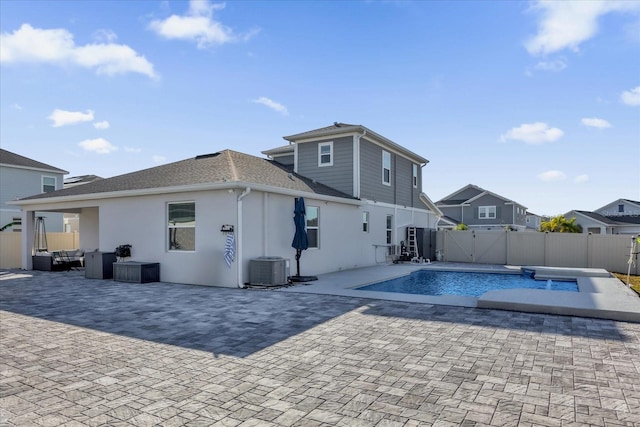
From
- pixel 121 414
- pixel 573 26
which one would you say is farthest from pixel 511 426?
pixel 573 26

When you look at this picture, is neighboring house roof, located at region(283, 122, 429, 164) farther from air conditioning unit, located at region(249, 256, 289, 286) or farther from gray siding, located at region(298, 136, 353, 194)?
air conditioning unit, located at region(249, 256, 289, 286)

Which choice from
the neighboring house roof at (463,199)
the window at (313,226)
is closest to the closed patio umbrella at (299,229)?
the window at (313,226)

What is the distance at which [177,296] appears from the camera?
9336 mm

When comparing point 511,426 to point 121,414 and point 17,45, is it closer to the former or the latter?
point 121,414

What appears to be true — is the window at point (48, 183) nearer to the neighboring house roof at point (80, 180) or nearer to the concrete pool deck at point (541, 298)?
the neighboring house roof at point (80, 180)

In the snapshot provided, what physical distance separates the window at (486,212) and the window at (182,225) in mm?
35909

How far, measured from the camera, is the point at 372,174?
57.1 feet

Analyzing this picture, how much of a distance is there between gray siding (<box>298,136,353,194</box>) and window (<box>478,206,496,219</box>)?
1144 inches

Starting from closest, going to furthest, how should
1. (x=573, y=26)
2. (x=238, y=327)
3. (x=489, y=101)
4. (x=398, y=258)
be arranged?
1. (x=238, y=327)
2. (x=573, y=26)
3. (x=489, y=101)
4. (x=398, y=258)

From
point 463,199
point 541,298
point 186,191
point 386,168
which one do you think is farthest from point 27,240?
point 463,199

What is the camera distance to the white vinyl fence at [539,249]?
659 inches

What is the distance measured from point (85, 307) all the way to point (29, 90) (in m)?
8.13

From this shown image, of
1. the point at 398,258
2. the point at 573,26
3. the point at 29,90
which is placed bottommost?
the point at 398,258

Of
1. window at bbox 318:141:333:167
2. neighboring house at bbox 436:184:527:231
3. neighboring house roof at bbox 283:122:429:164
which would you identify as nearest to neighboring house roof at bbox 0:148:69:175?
neighboring house roof at bbox 283:122:429:164
